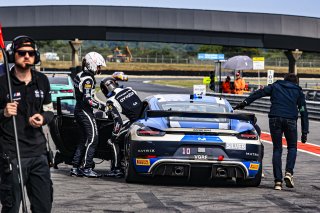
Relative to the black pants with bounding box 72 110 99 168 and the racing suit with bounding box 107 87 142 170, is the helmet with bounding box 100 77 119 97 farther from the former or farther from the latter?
the black pants with bounding box 72 110 99 168

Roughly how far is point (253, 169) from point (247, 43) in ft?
188

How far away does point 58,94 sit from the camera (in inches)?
1072

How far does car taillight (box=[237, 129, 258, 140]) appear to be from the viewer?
33.5ft

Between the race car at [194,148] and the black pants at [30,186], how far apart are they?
165 inches

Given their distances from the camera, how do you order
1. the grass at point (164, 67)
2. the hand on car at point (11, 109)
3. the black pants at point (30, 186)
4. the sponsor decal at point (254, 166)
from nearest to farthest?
the hand on car at point (11, 109) → the black pants at point (30, 186) → the sponsor decal at point (254, 166) → the grass at point (164, 67)

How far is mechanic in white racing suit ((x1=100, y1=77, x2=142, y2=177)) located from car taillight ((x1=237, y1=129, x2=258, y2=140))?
1.53 meters

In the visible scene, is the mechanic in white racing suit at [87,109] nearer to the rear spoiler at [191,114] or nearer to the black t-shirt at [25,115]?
the rear spoiler at [191,114]

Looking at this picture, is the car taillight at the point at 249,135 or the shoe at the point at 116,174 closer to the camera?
the car taillight at the point at 249,135

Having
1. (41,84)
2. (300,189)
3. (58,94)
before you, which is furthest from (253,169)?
(58,94)

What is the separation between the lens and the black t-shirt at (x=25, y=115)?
5.88 m

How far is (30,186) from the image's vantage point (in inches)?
234

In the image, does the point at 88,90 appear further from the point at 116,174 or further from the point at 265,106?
the point at 265,106

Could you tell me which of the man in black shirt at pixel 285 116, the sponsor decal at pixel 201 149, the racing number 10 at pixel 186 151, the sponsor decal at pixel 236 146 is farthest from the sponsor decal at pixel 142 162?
the man in black shirt at pixel 285 116

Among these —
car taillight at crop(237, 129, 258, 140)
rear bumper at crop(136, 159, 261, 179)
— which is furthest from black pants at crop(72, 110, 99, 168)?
car taillight at crop(237, 129, 258, 140)
